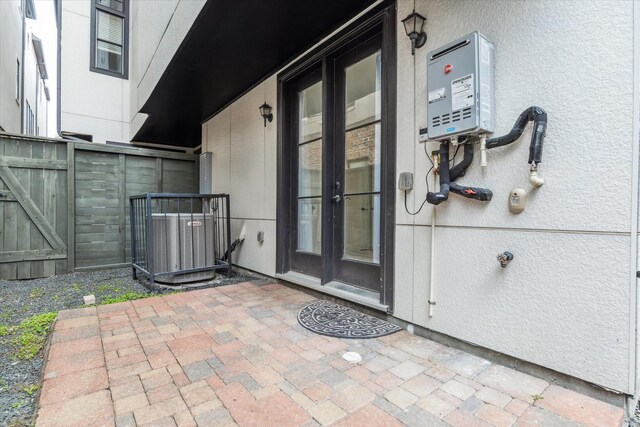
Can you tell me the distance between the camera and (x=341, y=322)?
2.50m

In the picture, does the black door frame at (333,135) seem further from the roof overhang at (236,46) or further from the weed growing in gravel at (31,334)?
the weed growing in gravel at (31,334)

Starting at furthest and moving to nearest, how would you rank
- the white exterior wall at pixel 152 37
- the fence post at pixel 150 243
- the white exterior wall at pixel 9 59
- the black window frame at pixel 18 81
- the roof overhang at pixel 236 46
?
the black window frame at pixel 18 81, the white exterior wall at pixel 9 59, the fence post at pixel 150 243, the white exterior wall at pixel 152 37, the roof overhang at pixel 236 46

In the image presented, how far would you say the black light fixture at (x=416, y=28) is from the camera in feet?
7.31

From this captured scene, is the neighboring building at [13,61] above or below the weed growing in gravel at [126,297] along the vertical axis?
above

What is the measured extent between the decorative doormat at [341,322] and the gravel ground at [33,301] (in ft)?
5.27

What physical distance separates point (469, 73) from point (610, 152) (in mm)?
801

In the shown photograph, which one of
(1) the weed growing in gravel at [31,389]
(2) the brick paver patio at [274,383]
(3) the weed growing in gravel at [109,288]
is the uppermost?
(2) the brick paver patio at [274,383]

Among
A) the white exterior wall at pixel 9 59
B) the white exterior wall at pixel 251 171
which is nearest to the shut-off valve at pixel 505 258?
the white exterior wall at pixel 251 171

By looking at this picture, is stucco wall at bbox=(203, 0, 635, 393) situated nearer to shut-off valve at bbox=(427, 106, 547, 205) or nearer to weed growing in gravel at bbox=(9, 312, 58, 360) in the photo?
shut-off valve at bbox=(427, 106, 547, 205)

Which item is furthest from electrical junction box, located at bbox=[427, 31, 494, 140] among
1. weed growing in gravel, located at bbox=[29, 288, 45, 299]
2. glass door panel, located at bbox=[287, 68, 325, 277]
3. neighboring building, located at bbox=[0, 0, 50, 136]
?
neighboring building, located at bbox=[0, 0, 50, 136]

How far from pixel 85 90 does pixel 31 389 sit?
6.94 meters

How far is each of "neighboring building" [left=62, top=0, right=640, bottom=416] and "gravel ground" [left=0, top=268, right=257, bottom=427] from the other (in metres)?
1.54

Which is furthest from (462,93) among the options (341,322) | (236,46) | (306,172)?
(236,46)

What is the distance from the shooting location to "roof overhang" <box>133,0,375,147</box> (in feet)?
8.82
